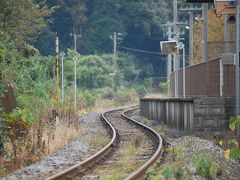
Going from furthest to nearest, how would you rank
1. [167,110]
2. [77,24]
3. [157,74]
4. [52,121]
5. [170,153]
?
[157,74], [77,24], [167,110], [52,121], [170,153]

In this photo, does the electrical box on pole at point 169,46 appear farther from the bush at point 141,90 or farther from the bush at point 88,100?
the bush at point 141,90

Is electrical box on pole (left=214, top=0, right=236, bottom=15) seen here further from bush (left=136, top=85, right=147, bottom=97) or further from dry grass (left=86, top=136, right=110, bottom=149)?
bush (left=136, top=85, right=147, bottom=97)

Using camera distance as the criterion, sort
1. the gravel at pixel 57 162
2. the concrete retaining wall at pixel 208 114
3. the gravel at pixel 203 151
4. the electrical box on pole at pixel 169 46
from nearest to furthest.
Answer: the gravel at pixel 203 151, the gravel at pixel 57 162, the concrete retaining wall at pixel 208 114, the electrical box on pole at pixel 169 46

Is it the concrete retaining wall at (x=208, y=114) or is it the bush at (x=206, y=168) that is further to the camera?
the concrete retaining wall at (x=208, y=114)

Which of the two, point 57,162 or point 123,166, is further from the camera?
point 57,162

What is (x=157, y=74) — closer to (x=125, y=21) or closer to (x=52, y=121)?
(x=125, y=21)

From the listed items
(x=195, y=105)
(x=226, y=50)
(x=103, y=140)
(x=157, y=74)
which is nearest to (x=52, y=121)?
(x=103, y=140)

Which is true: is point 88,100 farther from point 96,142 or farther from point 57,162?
point 57,162

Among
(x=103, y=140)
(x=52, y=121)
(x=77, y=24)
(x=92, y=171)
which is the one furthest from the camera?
(x=77, y=24)

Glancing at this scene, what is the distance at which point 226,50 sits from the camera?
73.9 feet

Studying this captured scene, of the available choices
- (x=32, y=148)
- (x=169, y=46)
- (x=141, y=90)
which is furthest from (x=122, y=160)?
(x=141, y=90)

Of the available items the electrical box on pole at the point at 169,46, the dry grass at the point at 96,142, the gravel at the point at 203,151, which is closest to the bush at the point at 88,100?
the electrical box on pole at the point at 169,46

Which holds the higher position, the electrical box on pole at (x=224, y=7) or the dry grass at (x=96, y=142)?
the electrical box on pole at (x=224, y=7)

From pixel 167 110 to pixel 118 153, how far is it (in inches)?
481
